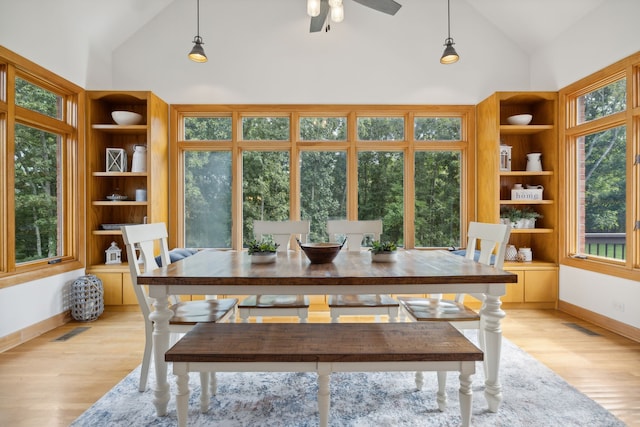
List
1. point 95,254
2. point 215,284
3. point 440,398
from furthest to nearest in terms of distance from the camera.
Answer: point 95,254 < point 440,398 < point 215,284

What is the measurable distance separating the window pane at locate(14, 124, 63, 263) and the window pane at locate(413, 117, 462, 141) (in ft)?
13.4

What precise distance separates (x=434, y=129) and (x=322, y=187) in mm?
1607

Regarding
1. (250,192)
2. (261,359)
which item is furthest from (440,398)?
(250,192)

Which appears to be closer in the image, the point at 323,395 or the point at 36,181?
the point at 323,395

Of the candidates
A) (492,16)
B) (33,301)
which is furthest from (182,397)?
(492,16)

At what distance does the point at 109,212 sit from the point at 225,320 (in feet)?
9.19

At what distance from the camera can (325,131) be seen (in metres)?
4.39

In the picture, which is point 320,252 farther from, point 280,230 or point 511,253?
point 511,253

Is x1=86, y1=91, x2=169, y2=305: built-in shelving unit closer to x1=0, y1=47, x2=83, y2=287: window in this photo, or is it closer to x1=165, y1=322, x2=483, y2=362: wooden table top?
x1=0, y1=47, x2=83, y2=287: window

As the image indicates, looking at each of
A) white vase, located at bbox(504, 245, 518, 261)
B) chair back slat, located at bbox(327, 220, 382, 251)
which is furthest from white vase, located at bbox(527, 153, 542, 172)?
chair back slat, located at bbox(327, 220, 382, 251)

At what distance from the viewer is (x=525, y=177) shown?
4266 millimetres

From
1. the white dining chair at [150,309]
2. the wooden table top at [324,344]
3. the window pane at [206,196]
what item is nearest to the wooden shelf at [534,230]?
the wooden table top at [324,344]

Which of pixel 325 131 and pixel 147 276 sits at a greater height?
pixel 325 131

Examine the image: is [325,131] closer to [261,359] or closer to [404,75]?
[404,75]
